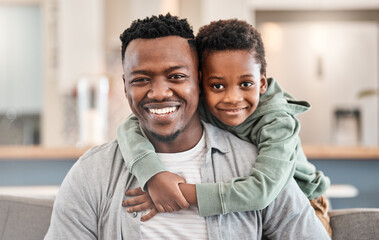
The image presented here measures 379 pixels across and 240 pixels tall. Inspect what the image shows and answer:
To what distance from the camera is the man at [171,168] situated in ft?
3.87

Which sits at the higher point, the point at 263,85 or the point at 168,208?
the point at 263,85

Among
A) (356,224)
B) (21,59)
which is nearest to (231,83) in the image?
(356,224)

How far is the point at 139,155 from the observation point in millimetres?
1199

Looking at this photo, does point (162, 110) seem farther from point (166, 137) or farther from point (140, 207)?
point (140, 207)

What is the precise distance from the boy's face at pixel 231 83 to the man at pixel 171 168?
54mm

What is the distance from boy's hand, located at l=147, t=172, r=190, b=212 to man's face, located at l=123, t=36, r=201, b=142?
118 mm

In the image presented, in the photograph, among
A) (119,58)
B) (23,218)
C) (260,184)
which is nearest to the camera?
(260,184)

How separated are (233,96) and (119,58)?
11.1 ft

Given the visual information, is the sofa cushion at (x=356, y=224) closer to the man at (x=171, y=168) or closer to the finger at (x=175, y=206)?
the man at (x=171, y=168)

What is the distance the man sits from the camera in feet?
3.87

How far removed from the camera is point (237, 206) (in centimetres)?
115

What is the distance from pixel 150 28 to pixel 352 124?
4344 mm

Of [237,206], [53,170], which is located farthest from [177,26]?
[53,170]

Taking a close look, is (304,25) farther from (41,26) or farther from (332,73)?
(41,26)
